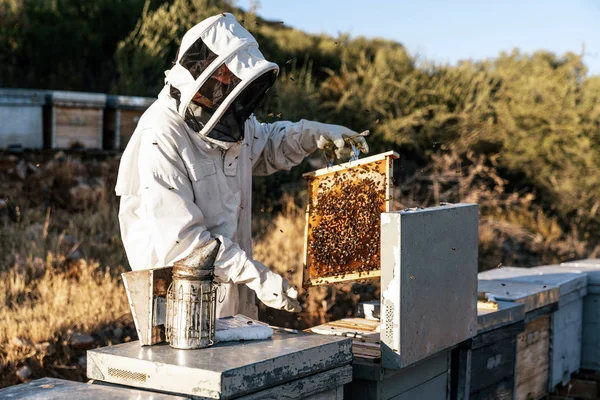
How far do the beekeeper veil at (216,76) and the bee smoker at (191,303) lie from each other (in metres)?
0.84

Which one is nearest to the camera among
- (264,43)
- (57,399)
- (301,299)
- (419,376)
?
(57,399)

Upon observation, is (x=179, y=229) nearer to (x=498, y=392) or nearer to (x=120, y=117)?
(x=498, y=392)

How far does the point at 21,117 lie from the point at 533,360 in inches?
245

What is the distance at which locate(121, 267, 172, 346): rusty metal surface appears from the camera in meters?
2.65

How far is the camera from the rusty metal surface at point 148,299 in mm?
2648

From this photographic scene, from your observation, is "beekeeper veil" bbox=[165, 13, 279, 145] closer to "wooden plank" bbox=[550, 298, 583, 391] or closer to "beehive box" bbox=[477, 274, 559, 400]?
"beehive box" bbox=[477, 274, 559, 400]

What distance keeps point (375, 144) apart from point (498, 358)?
328 inches

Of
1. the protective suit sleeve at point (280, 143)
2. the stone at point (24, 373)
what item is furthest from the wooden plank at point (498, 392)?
the stone at point (24, 373)

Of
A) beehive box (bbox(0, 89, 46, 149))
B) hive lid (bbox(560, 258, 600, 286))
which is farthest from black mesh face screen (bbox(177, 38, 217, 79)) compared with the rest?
beehive box (bbox(0, 89, 46, 149))

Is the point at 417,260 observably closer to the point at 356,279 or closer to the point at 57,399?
the point at 356,279

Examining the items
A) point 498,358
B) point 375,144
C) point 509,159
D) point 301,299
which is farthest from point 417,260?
point 509,159

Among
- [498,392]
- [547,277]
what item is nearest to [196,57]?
[498,392]

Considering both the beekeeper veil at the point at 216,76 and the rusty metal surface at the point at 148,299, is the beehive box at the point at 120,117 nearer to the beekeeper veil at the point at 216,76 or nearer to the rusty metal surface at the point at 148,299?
the beekeeper veil at the point at 216,76

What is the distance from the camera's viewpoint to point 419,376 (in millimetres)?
3457
